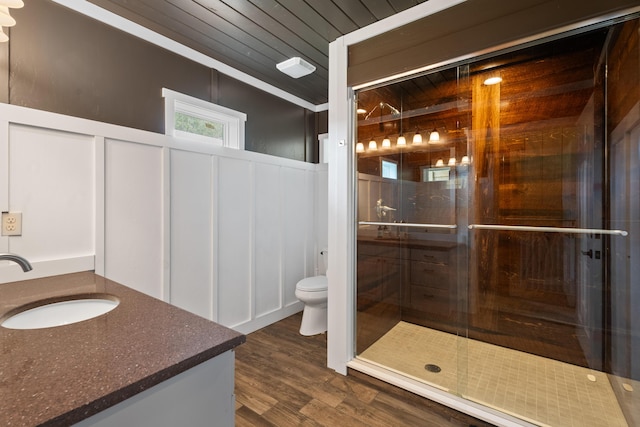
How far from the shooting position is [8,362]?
685 millimetres

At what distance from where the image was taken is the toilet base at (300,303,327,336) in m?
2.75

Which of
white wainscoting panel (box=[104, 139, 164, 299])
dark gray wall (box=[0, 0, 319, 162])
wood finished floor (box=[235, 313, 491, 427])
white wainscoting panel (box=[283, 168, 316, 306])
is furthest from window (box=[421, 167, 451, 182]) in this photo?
white wainscoting panel (box=[104, 139, 164, 299])

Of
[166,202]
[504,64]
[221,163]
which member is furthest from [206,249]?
[504,64]

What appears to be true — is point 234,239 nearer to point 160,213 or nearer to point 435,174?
point 160,213

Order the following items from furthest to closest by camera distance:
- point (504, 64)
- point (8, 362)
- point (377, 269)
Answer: point (377, 269), point (504, 64), point (8, 362)

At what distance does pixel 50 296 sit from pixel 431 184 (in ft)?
9.48

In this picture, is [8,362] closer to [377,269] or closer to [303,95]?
[377,269]

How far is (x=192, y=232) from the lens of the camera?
236 cm

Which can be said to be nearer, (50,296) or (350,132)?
(50,296)

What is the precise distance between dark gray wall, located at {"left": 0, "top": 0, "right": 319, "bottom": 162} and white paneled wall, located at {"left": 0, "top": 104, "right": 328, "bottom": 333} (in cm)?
14

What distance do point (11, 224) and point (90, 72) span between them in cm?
102

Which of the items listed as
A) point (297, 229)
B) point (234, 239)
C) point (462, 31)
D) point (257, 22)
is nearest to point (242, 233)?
point (234, 239)

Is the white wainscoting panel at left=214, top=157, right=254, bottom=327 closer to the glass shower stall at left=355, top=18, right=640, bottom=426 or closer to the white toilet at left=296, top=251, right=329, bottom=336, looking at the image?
the white toilet at left=296, top=251, right=329, bottom=336

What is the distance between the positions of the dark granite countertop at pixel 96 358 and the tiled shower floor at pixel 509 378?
167cm
